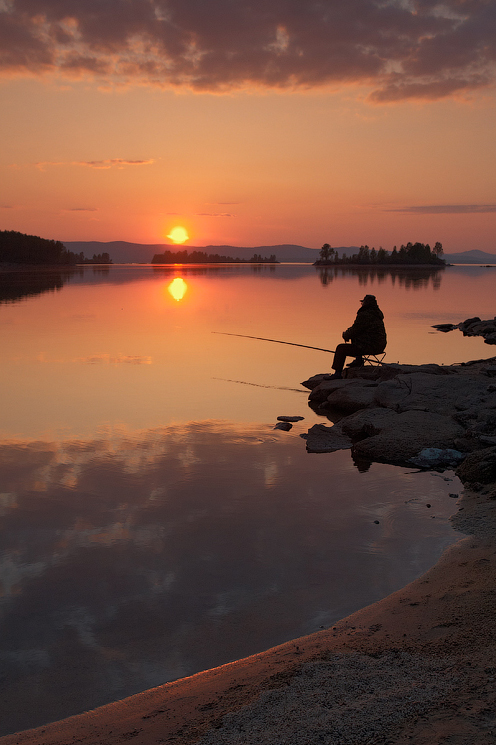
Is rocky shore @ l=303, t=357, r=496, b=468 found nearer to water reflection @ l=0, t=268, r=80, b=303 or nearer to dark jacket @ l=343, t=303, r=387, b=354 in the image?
dark jacket @ l=343, t=303, r=387, b=354

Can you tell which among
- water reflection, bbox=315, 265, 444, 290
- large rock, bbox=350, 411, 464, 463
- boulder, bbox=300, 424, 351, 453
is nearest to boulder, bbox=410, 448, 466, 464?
large rock, bbox=350, 411, 464, 463

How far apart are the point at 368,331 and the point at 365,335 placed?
123 millimetres

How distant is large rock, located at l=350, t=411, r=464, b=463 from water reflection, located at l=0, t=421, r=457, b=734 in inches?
17.2

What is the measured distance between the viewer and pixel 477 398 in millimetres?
9477

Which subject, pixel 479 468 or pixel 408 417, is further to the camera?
pixel 408 417

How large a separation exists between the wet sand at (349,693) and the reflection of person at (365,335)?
8876 mm

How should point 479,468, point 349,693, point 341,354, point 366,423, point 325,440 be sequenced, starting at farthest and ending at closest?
point 341,354, point 366,423, point 325,440, point 479,468, point 349,693

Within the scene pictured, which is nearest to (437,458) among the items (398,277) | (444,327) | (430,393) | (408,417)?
(408,417)

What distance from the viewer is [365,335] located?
42.9 feet

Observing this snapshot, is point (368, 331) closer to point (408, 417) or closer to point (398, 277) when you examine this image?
point (408, 417)

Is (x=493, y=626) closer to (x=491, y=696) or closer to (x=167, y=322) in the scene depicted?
(x=491, y=696)

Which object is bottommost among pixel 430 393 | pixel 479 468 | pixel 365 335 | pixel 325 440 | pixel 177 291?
pixel 325 440

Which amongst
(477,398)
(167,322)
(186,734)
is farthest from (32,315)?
(186,734)

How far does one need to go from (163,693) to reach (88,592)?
4.35 feet
